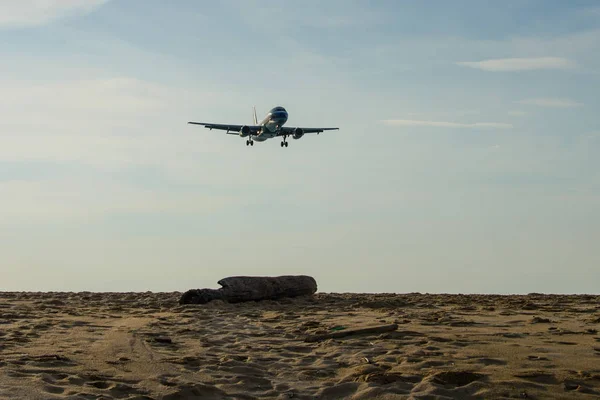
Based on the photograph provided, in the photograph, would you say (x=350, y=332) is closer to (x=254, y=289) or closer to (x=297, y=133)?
(x=254, y=289)

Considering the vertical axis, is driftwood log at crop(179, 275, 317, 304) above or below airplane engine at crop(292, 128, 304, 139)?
below

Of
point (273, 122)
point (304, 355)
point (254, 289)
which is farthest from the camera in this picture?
point (273, 122)

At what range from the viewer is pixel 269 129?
193 ft

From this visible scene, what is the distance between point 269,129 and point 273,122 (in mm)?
1348

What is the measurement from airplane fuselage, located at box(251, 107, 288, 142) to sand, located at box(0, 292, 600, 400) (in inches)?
1706

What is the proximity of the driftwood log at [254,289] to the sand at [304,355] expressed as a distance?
2.65 meters

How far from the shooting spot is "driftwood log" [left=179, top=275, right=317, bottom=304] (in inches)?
701

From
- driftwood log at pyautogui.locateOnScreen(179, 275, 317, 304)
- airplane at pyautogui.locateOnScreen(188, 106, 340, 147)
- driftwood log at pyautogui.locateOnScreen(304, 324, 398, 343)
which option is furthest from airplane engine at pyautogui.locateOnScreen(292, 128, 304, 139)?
driftwood log at pyautogui.locateOnScreen(304, 324, 398, 343)

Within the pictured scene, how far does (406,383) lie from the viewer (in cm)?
830

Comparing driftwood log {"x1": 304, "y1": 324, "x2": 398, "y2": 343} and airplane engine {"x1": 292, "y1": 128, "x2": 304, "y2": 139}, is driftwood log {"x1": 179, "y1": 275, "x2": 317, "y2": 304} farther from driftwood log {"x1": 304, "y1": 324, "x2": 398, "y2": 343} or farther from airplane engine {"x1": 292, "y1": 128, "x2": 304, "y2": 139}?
airplane engine {"x1": 292, "y1": 128, "x2": 304, "y2": 139}

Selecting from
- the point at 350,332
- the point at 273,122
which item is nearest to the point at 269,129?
the point at 273,122

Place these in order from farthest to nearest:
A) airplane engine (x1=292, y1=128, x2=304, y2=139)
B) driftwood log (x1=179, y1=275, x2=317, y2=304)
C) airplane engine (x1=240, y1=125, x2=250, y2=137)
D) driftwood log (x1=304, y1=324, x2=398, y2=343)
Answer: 1. airplane engine (x1=292, y1=128, x2=304, y2=139)
2. airplane engine (x1=240, y1=125, x2=250, y2=137)
3. driftwood log (x1=179, y1=275, x2=317, y2=304)
4. driftwood log (x1=304, y1=324, x2=398, y2=343)

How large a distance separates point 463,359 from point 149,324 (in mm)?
7020

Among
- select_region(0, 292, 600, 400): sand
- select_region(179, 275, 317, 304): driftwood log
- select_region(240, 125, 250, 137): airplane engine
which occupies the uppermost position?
select_region(240, 125, 250, 137): airplane engine
